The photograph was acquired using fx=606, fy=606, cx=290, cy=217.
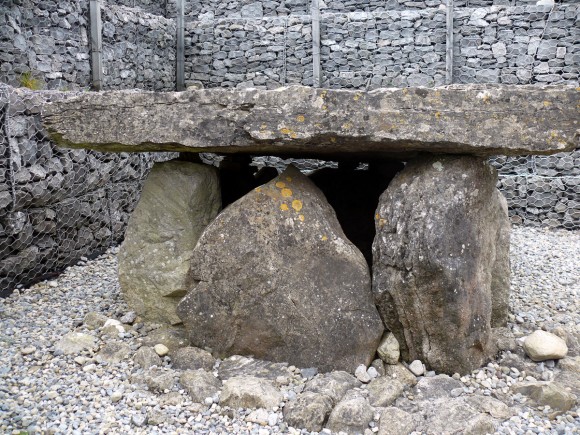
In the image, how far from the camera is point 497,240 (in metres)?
4.25

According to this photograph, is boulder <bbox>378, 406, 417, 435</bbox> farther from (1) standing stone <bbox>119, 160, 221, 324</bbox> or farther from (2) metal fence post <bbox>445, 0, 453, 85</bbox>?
(2) metal fence post <bbox>445, 0, 453, 85</bbox>

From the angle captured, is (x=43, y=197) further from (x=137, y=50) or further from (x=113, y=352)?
(x=137, y=50)

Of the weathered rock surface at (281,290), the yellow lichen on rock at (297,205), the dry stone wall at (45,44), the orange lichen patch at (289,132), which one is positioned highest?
the dry stone wall at (45,44)

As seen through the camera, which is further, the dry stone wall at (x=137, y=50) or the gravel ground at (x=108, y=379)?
the dry stone wall at (x=137, y=50)

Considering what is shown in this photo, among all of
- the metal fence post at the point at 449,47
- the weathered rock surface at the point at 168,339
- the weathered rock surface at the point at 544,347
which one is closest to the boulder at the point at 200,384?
the weathered rock surface at the point at 168,339

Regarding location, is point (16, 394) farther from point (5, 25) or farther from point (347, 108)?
point (5, 25)

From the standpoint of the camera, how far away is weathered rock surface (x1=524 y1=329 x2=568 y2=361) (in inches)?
147

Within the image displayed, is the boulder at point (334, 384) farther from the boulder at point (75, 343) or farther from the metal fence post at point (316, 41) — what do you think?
the metal fence post at point (316, 41)

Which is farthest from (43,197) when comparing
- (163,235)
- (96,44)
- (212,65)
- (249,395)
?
(212,65)

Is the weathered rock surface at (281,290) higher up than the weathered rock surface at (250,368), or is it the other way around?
the weathered rock surface at (281,290)

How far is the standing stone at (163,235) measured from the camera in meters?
4.31

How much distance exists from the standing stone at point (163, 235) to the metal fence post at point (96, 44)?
4003 mm

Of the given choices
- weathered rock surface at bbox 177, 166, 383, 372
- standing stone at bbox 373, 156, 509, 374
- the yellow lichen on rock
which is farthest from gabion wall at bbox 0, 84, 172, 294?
standing stone at bbox 373, 156, 509, 374

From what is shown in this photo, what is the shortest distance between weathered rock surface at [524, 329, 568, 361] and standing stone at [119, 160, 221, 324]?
2.33 metres
